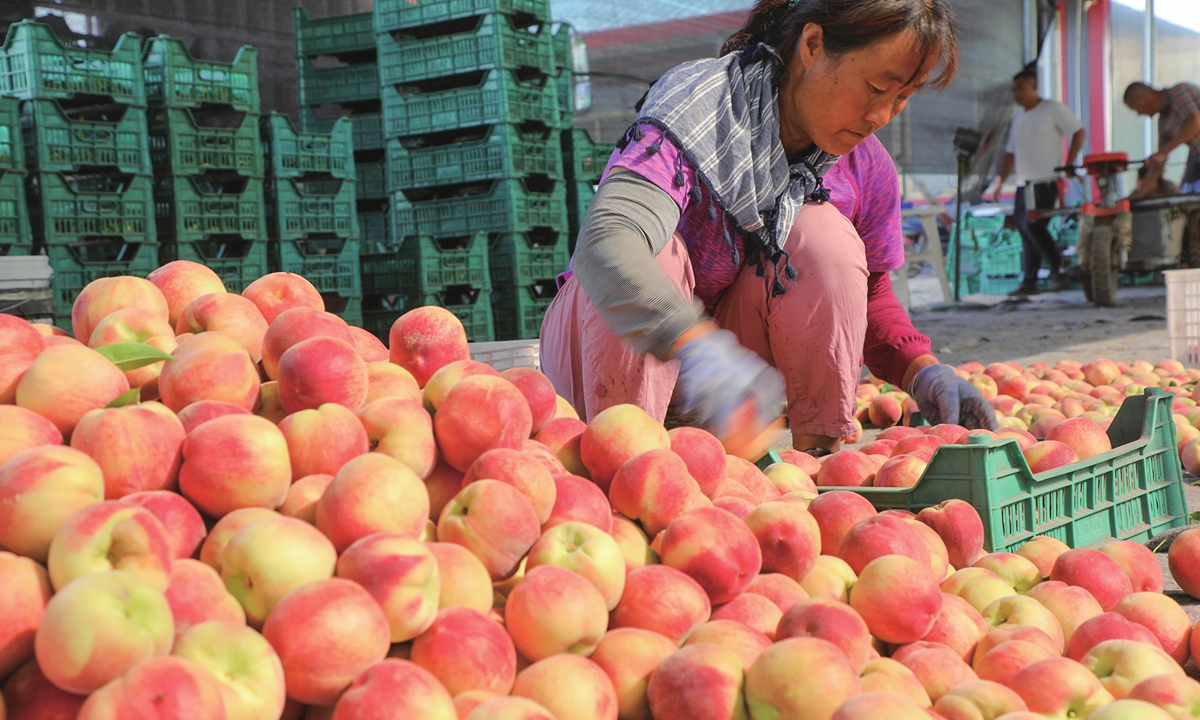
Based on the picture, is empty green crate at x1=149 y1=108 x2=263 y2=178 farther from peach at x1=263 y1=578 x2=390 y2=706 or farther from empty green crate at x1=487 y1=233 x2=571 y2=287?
peach at x1=263 y1=578 x2=390 y2=706

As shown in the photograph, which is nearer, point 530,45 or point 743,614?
point 743,614

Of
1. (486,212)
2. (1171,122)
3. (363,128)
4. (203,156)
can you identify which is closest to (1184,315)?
(486,212)

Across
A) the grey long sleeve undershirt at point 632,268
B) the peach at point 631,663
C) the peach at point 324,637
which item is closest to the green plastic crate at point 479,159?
the grey long sleeve undershirt at point 632,268

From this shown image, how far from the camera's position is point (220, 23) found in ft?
21.1

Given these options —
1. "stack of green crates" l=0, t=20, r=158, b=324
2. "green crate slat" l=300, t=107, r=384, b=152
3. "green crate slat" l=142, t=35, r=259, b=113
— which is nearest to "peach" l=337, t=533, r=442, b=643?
"stack of green crates" l=0, t=20, r=158, b=324

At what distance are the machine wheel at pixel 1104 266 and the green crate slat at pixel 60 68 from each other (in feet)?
25.3

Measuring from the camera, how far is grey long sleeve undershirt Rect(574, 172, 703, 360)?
168 centimetres

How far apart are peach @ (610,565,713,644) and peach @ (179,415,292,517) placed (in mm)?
411

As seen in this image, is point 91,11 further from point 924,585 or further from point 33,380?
point 924,585

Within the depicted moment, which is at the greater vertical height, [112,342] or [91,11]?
[91,11]

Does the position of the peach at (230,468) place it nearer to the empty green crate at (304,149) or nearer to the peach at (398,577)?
the peach at (398,577)

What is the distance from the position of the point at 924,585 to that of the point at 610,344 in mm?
1089

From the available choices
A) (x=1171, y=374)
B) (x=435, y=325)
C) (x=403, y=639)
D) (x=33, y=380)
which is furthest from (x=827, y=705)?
(x=1171, y=374)

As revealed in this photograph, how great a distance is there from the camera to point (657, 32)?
8.48 meters
